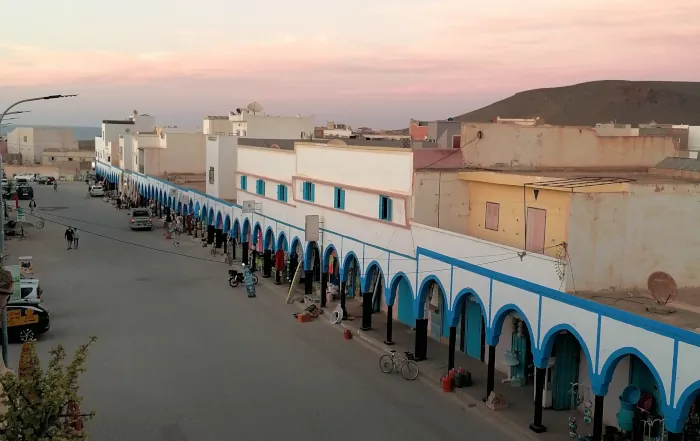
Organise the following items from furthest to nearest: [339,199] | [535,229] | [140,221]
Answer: [140,221], [339,199], [535,229]

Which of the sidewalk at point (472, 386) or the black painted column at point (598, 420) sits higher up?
the black painted column at point (598, 420)

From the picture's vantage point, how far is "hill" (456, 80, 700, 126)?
4815 inches

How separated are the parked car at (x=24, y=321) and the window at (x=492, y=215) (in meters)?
13.2

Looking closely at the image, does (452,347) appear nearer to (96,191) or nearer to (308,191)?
(308,191)

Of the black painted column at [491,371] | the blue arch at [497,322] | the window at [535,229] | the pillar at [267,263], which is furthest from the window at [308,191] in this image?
the black painted column at [491,371]

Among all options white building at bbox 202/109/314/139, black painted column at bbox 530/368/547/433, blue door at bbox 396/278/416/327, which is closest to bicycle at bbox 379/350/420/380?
black painted column at bbox 530/368/547/433

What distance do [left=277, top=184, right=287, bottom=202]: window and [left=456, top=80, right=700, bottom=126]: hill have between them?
3895 inches

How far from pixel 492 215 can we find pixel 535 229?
7.29ft

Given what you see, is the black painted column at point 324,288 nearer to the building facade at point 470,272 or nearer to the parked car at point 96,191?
the building facade at point 470,272

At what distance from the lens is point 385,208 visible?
2056cm

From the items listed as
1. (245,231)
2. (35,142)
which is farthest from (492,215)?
(35,142)

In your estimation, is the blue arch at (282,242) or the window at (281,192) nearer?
the blue arch at (282,242)

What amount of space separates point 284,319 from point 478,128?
29.5 feet

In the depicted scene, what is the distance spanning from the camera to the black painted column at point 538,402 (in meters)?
13.9
